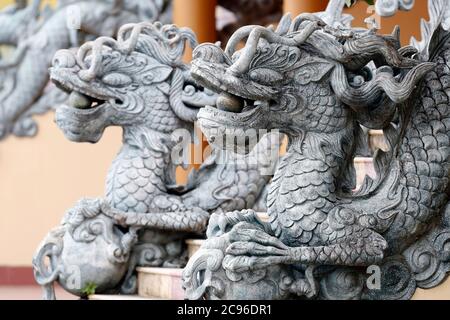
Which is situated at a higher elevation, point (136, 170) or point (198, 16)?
point (198, 16)

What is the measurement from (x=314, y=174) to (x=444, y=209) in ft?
1.83

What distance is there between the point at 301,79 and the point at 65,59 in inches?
79.1

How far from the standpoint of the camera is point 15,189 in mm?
12289

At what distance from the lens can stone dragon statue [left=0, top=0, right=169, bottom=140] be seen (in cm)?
1172

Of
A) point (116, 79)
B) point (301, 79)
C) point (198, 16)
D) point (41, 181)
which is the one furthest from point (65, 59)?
point (41, 181)

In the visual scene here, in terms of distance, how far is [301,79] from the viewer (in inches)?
188

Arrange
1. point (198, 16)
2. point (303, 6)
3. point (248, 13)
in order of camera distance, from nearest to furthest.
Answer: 1. point (303, 6)
2. point (198, 16)
3. point (248, 13)

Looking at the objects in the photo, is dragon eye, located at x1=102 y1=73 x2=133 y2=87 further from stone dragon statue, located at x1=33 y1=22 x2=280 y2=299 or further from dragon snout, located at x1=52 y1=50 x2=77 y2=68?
dragon snout, located at x1=52 y1=50 x2=77 y2=68

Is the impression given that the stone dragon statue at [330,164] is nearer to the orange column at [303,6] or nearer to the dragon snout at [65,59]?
the dragon snout at [65,59]

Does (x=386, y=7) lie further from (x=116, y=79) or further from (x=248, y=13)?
(x=248, y=13)

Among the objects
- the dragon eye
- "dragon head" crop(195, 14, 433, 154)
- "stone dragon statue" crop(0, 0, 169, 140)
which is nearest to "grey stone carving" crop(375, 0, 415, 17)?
"dragon head" crop(195, 14, 433, 154)

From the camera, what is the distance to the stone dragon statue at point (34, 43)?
38.4 feet

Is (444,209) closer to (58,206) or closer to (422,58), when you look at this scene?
(422,58)
